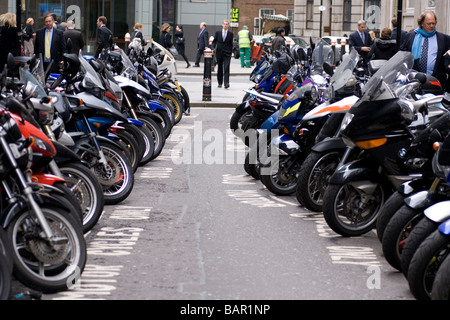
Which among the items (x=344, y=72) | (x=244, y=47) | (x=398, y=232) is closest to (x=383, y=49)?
(x=344, y=72)

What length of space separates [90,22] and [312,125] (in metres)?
28.0

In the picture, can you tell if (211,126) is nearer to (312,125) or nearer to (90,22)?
(312,125)

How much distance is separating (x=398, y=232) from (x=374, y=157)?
134 cm

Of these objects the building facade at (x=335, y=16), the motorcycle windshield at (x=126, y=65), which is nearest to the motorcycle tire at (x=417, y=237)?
the motorcycle windshield at (x=126, y=65)

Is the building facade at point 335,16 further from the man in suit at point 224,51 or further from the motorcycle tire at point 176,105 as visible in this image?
the motorcycle tire at point 176,105

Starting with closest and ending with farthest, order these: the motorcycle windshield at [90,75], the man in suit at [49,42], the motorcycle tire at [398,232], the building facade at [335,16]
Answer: the motorcycle tire at [398,232] → the motorcycle windshield at [90,75] → the man in suit at [49,42] → the building facade at [335,16]

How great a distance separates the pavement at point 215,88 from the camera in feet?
70.3

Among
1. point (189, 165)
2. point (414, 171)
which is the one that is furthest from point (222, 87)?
point (414, 171)

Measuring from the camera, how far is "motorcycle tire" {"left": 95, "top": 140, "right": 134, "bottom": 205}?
889cm

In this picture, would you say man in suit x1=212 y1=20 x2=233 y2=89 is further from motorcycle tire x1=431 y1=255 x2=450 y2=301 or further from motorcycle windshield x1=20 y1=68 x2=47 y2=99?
motorcycle tire x1=431 y1=255 x2=450 y2=301

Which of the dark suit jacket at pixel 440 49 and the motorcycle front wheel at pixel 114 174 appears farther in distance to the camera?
the dark suit jacket at pixel 440 49

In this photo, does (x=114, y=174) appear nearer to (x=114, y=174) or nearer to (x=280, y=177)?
(x=114, y=174)

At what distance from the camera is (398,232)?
6.40 meters

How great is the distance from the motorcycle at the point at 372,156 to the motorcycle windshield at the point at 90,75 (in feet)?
9.33
